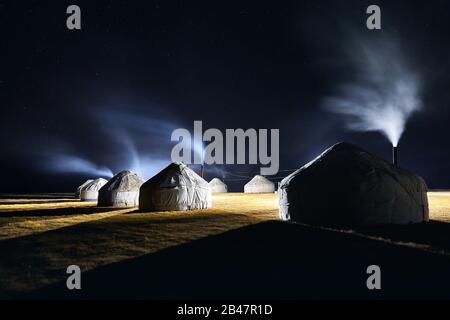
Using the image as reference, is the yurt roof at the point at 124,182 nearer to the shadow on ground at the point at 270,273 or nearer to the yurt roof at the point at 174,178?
the yurt roof at the point at 174,178

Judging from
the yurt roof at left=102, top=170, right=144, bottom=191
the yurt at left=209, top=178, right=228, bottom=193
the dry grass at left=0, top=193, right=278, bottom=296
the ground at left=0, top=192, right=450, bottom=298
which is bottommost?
the yurt at left=209, top=178, right=228, bottom=193

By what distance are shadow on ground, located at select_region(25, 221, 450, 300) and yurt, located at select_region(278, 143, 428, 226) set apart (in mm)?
2474

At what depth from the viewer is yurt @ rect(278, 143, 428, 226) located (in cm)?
886

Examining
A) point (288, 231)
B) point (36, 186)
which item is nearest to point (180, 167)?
point (288, 231)

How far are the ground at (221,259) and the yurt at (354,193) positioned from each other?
78 centimetres

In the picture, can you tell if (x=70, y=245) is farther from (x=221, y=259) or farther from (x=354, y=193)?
(x=354, y=193)

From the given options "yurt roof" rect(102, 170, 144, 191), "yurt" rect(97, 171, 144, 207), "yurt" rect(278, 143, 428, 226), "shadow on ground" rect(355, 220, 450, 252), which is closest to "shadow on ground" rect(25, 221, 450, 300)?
"shadow on ground" rect(355, 220, 450, 252)

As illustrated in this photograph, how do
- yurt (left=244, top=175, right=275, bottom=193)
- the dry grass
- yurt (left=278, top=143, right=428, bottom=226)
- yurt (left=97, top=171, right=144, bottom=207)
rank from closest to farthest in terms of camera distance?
the dry grass → yurt (left=278, top=143, right=428, bottom=226) → yurt (left=97, top=171, right=144, bottom=207) → yurt (left=244, top=175, right=275, bottom=193)

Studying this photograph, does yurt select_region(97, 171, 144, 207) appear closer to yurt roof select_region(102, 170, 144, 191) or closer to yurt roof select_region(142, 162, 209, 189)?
yurt roof select_region(102, 170, 144, 191)

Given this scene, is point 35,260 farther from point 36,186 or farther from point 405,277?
point 36,186

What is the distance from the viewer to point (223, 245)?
21.5 feet

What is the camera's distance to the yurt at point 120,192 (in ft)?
62.5

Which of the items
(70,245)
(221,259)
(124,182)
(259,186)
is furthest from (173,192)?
(259,186)
